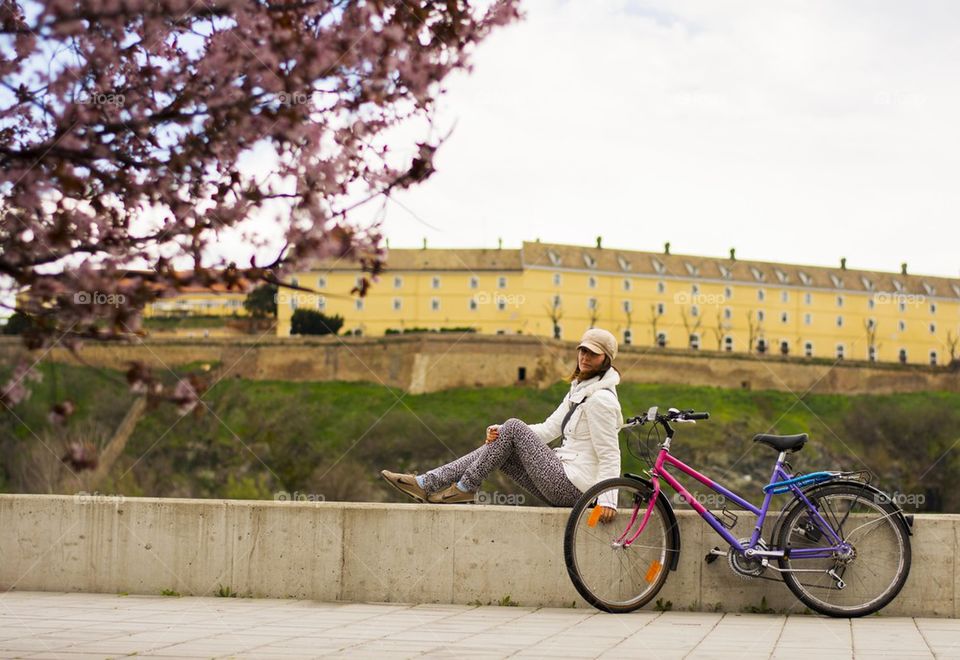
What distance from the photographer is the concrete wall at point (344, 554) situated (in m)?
7.45

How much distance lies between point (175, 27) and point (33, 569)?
18.1 feet

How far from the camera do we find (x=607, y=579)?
717cm

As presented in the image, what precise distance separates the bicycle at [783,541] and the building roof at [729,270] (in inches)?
3450

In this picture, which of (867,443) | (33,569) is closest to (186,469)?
(867,443)

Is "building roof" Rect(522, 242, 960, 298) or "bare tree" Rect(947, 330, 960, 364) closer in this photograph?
"building roof" Rect(522, 242, 960, 298)

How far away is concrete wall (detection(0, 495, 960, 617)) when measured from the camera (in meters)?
7.45

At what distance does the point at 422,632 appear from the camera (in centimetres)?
630

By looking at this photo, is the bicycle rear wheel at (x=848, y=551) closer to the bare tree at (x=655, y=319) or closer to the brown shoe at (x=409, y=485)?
the brown shoe at (x=409, y=485)

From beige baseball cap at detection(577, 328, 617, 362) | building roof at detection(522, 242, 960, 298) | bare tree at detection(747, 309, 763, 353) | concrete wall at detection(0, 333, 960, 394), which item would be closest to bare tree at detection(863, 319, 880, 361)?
building roof at detection(522, 242, 960, 298)

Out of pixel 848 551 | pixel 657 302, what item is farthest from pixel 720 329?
pixel 848 551

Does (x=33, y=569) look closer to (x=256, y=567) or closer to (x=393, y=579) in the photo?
(x=256, y=567)

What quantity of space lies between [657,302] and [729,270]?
832cm

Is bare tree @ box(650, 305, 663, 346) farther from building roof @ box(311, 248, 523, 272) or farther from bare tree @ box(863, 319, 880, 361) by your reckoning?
bare tree @ box(863, 319, 880, 361)

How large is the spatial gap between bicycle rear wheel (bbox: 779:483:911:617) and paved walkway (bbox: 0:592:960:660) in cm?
15
